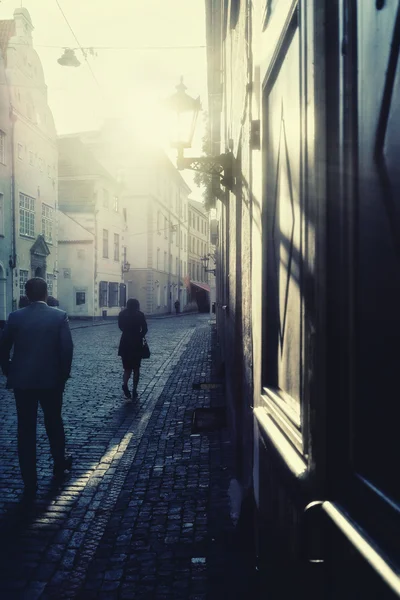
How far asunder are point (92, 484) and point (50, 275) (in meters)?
27.0

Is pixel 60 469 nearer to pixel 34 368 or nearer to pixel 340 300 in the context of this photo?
pixel 34 368

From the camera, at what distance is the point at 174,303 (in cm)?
5447

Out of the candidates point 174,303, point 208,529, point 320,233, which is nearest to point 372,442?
point 320,233

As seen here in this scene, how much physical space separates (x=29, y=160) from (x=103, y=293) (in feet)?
39.8

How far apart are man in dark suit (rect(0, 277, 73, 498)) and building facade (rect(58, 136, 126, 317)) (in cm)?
3151

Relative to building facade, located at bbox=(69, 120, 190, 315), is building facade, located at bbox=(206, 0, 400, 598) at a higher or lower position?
lower

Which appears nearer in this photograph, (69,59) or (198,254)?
(69,59)

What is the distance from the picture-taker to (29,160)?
90.1 ft

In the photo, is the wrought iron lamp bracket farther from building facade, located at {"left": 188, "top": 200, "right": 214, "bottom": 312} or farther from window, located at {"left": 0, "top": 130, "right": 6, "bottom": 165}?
building facade, located at {"left": 188, "top": 200, "right": 214, "bottom": 312}

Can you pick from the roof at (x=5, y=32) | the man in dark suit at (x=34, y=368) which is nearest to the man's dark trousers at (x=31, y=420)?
the man in dark suit at (x=34, y=368)

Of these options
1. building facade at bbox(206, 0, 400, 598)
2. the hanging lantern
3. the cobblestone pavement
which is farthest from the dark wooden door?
the hanging lantern

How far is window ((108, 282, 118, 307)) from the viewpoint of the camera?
38906 millimetres

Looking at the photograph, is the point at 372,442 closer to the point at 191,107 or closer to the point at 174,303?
the point at 191,107

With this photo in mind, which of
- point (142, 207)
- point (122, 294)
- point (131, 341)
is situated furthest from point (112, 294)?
point (131, 341)
